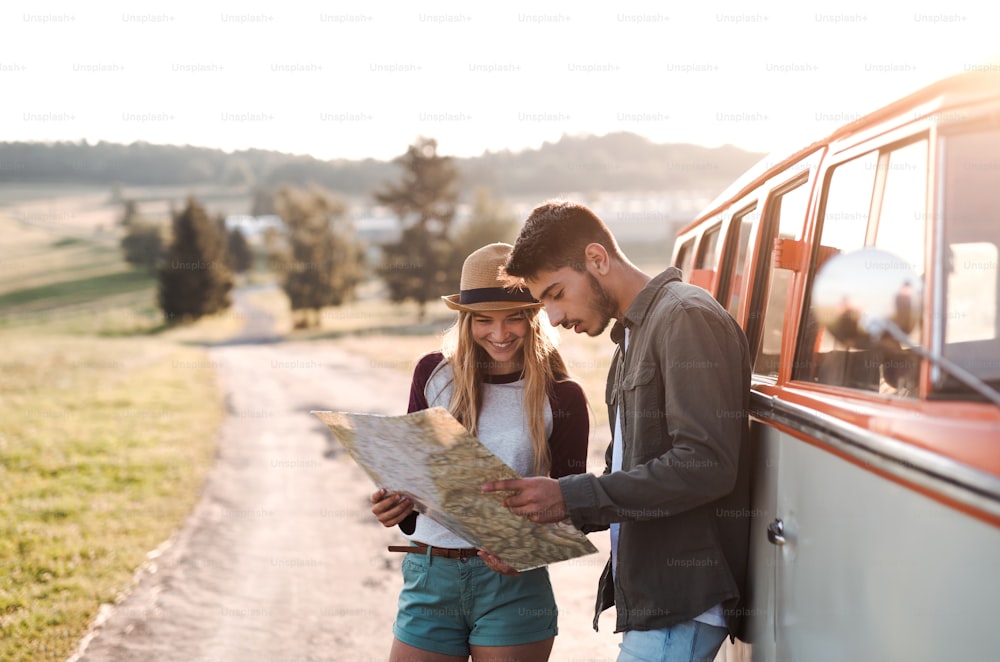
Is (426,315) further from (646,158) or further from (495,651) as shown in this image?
(646,158)

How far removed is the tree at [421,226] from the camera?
51.0 meters

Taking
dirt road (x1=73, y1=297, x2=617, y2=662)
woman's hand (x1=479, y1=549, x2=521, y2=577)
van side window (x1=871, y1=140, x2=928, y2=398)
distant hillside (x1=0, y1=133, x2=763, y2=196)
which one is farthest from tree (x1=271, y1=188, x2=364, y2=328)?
distant hillside (x1=0, y1=133, x2=763, y2=196)

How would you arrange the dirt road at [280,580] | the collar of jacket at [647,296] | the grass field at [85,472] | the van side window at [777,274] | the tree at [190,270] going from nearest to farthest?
the collar of jacket at [647,296] < the van side window at [777,274] < the dirt road at [280,580] < the grass field at [85,472] < the tree at [190,270]

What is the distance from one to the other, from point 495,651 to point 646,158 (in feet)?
600

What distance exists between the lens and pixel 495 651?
309 centimetres

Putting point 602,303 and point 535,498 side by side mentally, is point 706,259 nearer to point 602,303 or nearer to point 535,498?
point 602,303

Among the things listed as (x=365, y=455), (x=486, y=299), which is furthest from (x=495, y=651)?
(x=486, y=299)

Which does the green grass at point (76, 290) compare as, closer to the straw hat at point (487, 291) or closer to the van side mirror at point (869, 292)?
the straw hat at point (487, 291)

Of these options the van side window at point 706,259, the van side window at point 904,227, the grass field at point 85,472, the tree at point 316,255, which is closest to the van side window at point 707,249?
the van side window at point 706,259

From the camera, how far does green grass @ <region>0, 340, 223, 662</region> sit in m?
6.78

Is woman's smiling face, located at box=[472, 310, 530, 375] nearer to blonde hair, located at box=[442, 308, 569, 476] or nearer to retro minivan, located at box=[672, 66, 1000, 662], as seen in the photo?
blonde hair, located at box=[442, 308, 569, 476]

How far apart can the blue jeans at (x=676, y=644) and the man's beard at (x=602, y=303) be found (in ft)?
3.05

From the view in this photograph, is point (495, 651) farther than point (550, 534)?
Yes

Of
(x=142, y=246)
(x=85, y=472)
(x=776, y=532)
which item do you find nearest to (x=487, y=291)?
(x=776, y=532)
